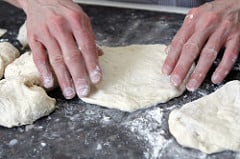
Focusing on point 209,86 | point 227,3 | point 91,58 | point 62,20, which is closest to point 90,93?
point 91,58

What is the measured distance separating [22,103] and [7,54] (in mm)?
334

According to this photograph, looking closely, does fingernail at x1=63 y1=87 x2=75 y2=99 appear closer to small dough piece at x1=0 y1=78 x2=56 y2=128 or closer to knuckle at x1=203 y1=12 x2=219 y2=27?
small dough piece at x1=0 y1=78 x2=56 y2=128

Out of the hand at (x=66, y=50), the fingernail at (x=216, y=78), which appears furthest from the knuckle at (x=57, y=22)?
the fingernail at (x=216, y=78)

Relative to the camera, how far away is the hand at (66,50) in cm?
131

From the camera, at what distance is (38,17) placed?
1435 mm

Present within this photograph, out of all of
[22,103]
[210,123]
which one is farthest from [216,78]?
[22,103]

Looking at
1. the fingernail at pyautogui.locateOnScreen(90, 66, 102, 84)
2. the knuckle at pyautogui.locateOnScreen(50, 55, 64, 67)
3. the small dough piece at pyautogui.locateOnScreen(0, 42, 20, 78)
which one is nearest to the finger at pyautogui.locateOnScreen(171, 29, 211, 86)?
the fingernail at pyautogui.locateOnScreen(90, 66, 102, 84)

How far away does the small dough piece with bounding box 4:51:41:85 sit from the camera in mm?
1389

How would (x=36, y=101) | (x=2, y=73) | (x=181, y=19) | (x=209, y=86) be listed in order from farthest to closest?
1. (x=181, y=19)
2. (x=2, y=73)
3. (x=209, y=86)
4. (x=36, y=101)

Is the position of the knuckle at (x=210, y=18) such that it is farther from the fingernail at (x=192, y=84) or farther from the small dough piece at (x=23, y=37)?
the small dough piece at (x=23, y=37)

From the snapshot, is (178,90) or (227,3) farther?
(227,3)

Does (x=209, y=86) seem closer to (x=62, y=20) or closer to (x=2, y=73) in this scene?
(x=62, y=20)

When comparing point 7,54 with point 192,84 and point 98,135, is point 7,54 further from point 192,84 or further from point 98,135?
point 192,84

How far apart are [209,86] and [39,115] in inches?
21.6
